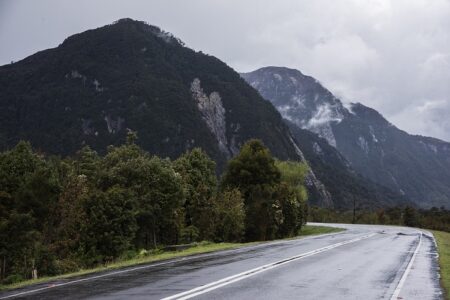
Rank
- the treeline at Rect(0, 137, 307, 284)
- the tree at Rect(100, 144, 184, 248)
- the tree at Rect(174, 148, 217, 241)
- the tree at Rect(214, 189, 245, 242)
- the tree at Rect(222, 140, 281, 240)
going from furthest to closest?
1. the tree at Rect(222, 140, 281, 240)
2. the tree at Rect(174, 148, 217, 241)
3. the tree at Rect(214, 189, 245, 242)
4. the tree at Rect(100, 144, 184, 248)
5. the treeline at Rect(0, 137, 307, 284)

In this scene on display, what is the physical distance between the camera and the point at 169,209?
4391 cm

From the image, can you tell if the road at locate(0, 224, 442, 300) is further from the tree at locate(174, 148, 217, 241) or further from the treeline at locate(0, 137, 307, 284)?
the tree at locate(174, 148, 217, 241)

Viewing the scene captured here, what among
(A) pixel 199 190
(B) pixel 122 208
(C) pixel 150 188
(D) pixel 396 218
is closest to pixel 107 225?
(B) pixel 122 208

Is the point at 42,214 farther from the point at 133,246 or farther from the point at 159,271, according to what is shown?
the point at 159,271

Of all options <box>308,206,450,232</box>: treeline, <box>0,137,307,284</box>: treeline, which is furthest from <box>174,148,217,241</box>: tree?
<box>308,206,450,232</box>: treeline

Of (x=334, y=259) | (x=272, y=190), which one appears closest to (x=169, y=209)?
(x=272, y=190)

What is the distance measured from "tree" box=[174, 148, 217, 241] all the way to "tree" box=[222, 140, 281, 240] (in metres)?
3.81

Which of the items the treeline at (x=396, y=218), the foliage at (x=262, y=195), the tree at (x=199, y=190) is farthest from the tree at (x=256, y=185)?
the treeline at (x=396, y=218)

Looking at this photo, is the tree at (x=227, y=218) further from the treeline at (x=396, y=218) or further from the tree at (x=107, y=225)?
the treeline at (x=396, y=218)

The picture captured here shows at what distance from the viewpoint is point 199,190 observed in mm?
50781

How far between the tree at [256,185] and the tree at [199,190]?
3809 millimetres

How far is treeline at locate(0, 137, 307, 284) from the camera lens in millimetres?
35250

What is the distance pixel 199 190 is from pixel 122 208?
13815 millimetres

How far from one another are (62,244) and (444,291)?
1151 inches
